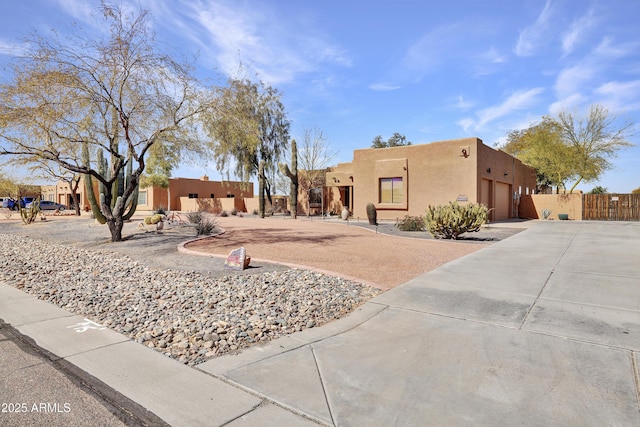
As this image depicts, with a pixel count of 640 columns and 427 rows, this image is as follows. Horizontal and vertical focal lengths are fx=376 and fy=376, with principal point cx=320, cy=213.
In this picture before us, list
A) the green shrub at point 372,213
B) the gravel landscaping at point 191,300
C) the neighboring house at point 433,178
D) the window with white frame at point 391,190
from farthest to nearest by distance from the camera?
the window with white frame at point 391,190, the neighboring house at point 433,178, the green shrub at point 372,213, the gravel landscaping at point 191,300

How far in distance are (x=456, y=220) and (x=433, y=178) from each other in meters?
10.5

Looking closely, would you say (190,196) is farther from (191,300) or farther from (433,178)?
(191,300)

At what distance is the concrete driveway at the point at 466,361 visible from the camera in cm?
299

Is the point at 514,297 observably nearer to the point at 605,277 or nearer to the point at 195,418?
the point at 605,277

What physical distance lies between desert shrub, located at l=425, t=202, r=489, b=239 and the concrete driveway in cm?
764

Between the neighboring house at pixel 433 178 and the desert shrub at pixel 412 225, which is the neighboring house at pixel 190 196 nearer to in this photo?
the neighboring house at pixel 433 178

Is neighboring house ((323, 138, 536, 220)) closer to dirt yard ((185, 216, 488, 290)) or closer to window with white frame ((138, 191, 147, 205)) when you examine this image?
dirt yard ((185, 216, 488, 290))

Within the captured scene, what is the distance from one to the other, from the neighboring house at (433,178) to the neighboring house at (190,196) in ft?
54.2

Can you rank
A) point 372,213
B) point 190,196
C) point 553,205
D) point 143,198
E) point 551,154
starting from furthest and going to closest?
point 190,196
point 143,198
point 551,154
point 553,205
point 372,213

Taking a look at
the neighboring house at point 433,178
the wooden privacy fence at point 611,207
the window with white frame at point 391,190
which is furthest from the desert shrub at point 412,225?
the wooden privacy fence at point 611,207

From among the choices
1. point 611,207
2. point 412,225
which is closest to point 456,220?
point 412,225

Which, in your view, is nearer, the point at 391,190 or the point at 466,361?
the point at 466,361

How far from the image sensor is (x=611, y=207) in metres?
28.5

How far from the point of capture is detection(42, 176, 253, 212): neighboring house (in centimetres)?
4412
